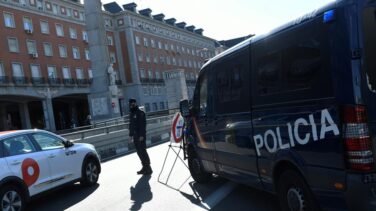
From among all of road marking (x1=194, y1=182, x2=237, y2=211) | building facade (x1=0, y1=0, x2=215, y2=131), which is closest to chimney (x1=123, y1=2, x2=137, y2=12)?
building facade (x1=0, y1=0, x2=215, y2=131)

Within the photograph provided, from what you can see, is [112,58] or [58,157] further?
[112,58]

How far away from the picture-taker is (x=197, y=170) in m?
7.96

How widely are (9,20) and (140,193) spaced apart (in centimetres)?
4912

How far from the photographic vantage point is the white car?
22.5ft

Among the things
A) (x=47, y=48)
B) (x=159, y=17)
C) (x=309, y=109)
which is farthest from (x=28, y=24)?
(x=309, y=109)

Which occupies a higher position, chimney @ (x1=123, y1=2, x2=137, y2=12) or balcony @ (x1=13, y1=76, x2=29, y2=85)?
chimney @ (x1=123, y1=2, x2=137, y2=12)

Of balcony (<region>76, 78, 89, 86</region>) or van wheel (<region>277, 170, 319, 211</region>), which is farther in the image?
balcony (<region>76, 78, 89, 86</region>)

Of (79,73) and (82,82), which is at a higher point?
(79,73)

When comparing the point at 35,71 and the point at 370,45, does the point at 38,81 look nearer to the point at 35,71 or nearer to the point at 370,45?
the point at 35,71

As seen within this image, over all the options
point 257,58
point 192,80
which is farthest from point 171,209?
point 192,80

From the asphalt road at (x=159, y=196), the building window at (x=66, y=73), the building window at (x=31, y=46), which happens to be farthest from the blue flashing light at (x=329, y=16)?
the building window at (x=66, y=73)

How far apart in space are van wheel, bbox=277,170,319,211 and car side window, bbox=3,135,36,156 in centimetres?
468

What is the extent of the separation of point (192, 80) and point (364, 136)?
96738 millimetres

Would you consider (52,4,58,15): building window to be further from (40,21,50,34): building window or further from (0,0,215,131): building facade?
(40,21,50,34): building window
